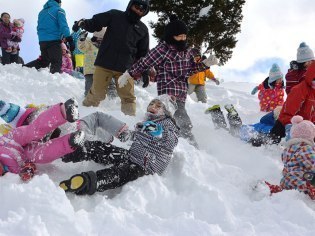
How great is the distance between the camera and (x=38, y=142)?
3561mm

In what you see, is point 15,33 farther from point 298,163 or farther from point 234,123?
point 298,163

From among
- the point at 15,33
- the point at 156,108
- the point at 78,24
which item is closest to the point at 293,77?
the point at 156,108

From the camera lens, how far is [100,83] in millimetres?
6090

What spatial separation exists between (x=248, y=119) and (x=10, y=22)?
7.23 metres

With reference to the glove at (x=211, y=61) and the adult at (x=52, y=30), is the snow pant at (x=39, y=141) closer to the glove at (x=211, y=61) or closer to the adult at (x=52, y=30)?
the glove at (x=211, y=61)

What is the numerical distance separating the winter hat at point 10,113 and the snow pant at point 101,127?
58 cm

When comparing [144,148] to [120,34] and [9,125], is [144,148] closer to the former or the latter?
[9,125]

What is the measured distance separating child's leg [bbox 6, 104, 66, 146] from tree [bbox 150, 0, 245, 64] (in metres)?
16.7

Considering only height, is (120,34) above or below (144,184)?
above

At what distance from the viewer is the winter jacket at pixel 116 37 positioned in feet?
19.6

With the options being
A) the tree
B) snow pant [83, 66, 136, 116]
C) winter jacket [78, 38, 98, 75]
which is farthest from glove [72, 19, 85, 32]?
the tree

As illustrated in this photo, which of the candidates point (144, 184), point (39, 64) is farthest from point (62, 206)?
point (39, 64)

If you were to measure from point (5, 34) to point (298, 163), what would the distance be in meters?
9.39

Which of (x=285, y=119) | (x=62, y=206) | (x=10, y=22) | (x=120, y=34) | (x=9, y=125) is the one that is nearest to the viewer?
(x=62, y=206)
